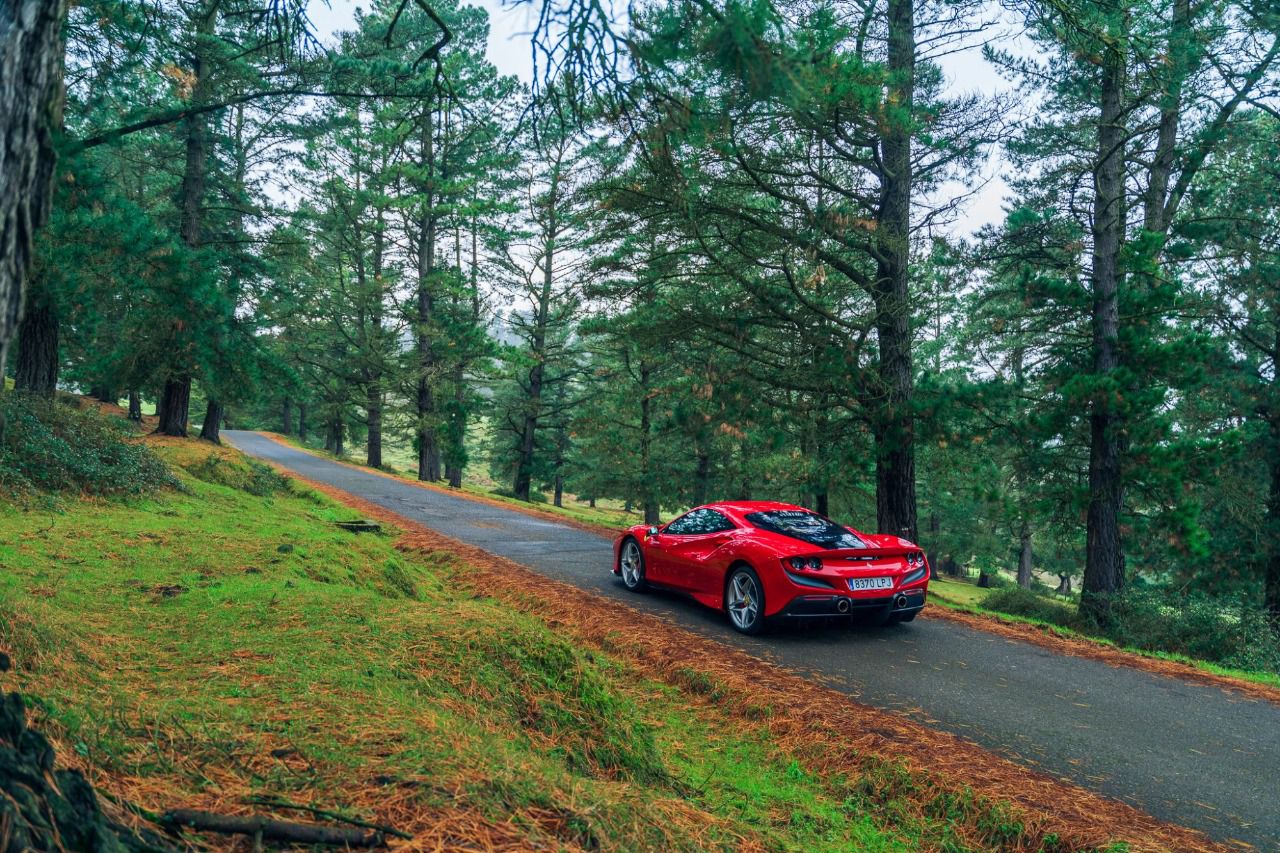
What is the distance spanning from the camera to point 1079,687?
20.2 feet

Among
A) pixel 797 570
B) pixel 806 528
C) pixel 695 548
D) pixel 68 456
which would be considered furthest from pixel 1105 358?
pixel 68 456

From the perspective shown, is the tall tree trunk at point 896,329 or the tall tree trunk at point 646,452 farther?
the tall tree trunk at point 646,452

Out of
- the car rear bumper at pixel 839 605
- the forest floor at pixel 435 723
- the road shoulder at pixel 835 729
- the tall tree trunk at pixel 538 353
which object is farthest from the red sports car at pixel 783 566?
the tall tree trunk at pixel 538 353

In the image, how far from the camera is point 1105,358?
38.7ft

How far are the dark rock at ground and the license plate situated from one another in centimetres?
648

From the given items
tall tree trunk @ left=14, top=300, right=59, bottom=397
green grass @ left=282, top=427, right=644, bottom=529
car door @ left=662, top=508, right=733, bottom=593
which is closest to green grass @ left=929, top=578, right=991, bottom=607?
green grass @ left=282, top=427, right=644, bottom=529

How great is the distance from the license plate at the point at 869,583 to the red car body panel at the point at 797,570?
0.03 metres

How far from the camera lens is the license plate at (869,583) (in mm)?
7168

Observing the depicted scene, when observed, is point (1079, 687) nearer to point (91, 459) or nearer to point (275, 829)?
point (275, 829)

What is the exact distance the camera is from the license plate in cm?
717

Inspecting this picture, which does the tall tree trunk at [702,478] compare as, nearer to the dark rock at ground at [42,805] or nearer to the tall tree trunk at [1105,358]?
the tall tree trunk at [1105,358]

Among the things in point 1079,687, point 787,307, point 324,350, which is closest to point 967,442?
point 787,307

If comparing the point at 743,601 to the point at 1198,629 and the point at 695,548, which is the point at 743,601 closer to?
the point at 695,548

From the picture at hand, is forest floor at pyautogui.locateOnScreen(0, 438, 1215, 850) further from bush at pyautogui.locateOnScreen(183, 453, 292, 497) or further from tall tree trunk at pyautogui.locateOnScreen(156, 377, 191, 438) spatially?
tall tree trunk at pyautogui.locateOnScreen(156, 377, 191, 438)
